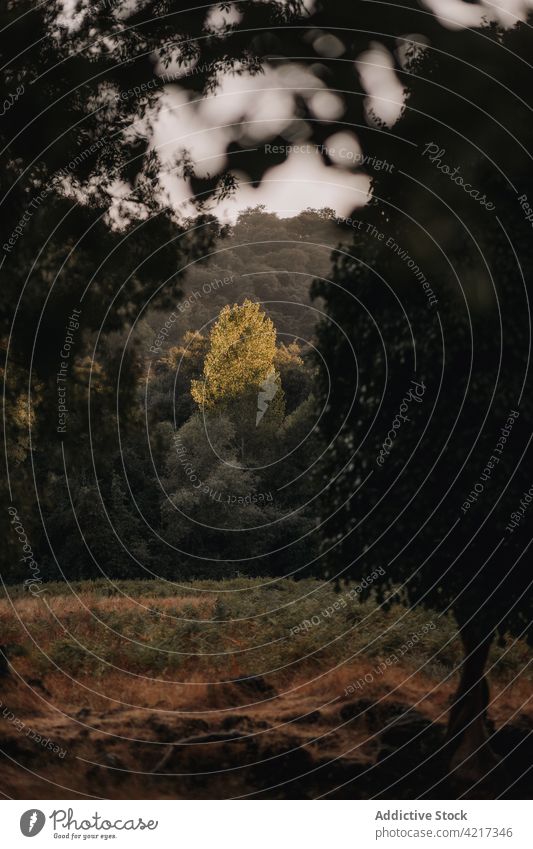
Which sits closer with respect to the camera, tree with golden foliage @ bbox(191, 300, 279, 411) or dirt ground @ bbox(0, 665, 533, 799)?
dirt ground @ bbox(0, 665, 533, 799)

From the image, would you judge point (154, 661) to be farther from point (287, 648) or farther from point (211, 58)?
point (211, 58)

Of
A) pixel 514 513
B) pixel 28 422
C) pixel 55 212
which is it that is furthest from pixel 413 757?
pixel 55 212

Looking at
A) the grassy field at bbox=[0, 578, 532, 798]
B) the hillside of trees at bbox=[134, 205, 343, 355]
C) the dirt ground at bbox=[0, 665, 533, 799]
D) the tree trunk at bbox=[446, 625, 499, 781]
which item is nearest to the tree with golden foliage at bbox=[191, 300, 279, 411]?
the hillside of trees at bbox=[134, 205, 343, 355]

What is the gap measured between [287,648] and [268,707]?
290 centimetres

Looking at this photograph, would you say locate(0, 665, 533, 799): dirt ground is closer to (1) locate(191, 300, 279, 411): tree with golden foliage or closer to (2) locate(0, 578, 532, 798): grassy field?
(2) locate(0, 578, 532, 798): grassy field
